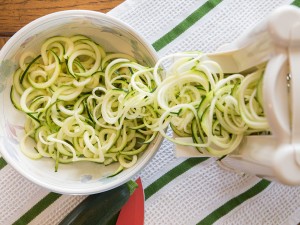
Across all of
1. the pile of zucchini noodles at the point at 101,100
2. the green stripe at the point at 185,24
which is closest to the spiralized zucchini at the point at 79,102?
the pile of zucchini noodles at the point at 101,100

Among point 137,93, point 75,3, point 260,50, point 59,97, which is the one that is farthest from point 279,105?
point 75,3

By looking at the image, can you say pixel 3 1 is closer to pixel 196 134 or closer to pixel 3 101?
pixel 3 101

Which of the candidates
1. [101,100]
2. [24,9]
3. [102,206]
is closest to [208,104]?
[101,100]

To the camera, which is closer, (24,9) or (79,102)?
(79,102)

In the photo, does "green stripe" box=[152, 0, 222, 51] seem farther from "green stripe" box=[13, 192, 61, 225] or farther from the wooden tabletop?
"green stripe" box=[13, 192, 61, 225]

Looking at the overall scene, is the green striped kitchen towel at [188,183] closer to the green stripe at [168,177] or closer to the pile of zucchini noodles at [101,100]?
the green stripe at [168,177]

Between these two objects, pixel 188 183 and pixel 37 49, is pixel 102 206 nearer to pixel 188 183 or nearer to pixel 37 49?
pixel 188 183
